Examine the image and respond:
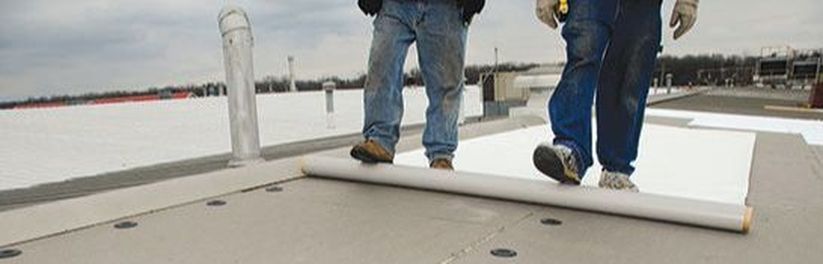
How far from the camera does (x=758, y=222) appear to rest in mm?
1513

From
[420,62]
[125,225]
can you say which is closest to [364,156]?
[420,62]

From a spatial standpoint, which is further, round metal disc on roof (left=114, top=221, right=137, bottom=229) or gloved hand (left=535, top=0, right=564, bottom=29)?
gloved hand (left=535, top=0, right=564, bottom=29)

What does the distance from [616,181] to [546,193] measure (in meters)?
0.29

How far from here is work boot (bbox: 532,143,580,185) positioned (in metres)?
1.70

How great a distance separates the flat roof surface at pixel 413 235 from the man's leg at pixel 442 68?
474 millimetres

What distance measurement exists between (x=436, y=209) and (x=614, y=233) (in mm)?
486

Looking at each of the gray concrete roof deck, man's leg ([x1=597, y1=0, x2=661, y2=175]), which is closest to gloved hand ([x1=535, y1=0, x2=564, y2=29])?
man's leg ([x1=597, y1=0, x2=661, y2=175])

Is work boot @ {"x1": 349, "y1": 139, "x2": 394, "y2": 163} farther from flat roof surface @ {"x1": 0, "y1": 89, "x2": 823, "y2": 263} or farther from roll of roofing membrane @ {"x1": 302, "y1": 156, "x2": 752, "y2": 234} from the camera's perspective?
flat roof surface @ {"x1": 0, "y1": 89, "x2": 823, "y2": 263}

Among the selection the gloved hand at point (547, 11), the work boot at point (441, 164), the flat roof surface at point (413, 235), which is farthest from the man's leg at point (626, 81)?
the work boot at point (441, 164)

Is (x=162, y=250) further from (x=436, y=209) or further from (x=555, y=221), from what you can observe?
(x=555, y=221)

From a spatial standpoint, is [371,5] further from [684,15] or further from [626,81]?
[684,15]

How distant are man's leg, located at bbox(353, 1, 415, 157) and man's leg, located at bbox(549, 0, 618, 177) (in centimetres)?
64

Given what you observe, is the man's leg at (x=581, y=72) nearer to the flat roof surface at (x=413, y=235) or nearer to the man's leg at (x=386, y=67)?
the flat roof surface at (x=413, y=235)

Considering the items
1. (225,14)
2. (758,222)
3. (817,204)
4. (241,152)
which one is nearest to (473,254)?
(758,222)
